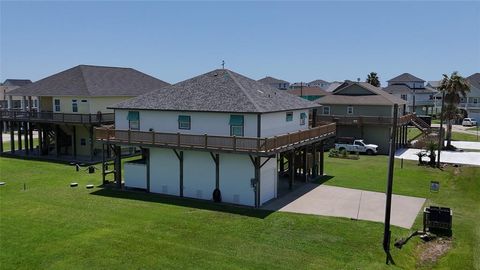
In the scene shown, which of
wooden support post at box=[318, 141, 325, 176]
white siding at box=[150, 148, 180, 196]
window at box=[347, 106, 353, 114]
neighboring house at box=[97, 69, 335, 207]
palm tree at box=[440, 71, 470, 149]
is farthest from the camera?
window at box=[347, 106, 353, 114]

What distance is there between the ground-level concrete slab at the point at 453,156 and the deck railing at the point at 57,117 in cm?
2679

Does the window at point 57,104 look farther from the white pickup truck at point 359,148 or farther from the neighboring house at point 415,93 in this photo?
the neighboring house at point 415,93

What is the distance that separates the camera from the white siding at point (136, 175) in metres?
27.3

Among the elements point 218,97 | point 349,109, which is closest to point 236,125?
point 218,97

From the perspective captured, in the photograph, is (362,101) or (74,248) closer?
(74,248)

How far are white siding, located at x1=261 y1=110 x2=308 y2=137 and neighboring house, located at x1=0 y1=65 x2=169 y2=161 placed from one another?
16979 mm

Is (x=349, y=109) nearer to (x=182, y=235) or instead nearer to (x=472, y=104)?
(x=182, y=235)

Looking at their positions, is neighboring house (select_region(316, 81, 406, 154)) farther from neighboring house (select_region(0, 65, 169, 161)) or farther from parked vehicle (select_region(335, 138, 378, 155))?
neighboring house (select_region(0, 65, 169, 161))

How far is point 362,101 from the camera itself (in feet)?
158

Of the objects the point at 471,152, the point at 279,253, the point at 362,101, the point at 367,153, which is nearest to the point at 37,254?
the point at 279,253

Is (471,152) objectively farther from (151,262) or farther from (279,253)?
(151,262)

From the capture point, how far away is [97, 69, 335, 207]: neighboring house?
23.9 meters

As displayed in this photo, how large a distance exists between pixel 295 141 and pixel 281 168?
23.8ft

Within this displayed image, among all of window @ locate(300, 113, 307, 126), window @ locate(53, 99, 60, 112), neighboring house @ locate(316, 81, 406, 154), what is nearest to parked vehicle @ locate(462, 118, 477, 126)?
neighboring house @ locate(316, 81, 406, 154)
